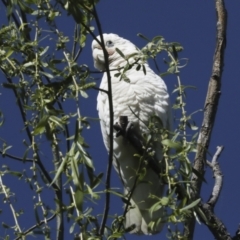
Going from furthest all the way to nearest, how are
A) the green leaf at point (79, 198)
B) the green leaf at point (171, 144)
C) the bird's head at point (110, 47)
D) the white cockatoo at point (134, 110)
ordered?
the bird's head at point (110, 47) → the white cockatoo at point (134, 110) → the green leaf at point (171, 144) → the green leaf at point (79, 198)

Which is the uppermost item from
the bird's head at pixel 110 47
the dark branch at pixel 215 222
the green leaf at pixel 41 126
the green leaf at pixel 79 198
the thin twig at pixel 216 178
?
the green leaf at pixel 41 126

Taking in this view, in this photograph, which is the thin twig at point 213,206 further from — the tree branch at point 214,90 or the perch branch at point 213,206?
the tree branch at point 214,90

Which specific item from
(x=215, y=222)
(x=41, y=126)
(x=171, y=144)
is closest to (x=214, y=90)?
(x=215, y=222)

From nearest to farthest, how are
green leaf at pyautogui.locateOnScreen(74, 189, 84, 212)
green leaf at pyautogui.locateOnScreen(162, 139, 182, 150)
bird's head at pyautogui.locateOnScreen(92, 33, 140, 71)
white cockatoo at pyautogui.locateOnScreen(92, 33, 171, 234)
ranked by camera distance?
1. green leaf at pyautogui.locateOnScreen(74, 189, 84, 212)
2. green leaf at pyautogui.locateOnScreen(162, 139, 182, 150)
3. white cockatoo at pyautogui.locateOnScreen(92, 33, 171, 234)
4. bird's head at pyautogui.locateOnScreen(92, 33, 140, 71)

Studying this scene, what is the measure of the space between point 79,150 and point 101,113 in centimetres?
168

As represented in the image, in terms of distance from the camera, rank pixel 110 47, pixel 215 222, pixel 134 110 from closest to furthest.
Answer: pixel 215 222 < pixel 134 110 < pixel 110 47

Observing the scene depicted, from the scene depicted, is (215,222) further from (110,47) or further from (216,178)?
(110,47)

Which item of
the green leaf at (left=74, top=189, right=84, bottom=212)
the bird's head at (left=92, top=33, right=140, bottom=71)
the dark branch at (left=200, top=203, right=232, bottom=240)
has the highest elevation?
the green leaf at (left=74, top=189, right=84, bottom=212)

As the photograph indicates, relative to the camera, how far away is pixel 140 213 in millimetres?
2760

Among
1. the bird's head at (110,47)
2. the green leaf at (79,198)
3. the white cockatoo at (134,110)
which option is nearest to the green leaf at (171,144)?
the green leaf at (79,198)

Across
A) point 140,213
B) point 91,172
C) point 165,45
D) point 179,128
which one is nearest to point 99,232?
point 91,172

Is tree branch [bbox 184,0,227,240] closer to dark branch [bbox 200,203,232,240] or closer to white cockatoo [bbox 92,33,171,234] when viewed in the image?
dark branch [bbox 200,203,232,240]

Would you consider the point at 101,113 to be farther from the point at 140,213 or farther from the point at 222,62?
the point at 222,62

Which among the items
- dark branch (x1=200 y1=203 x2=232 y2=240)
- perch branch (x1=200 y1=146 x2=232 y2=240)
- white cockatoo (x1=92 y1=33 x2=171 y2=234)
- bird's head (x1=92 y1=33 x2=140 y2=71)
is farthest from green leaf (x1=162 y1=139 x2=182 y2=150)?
bird's head (x1=92 y1=33 x2=140 y2=71)
